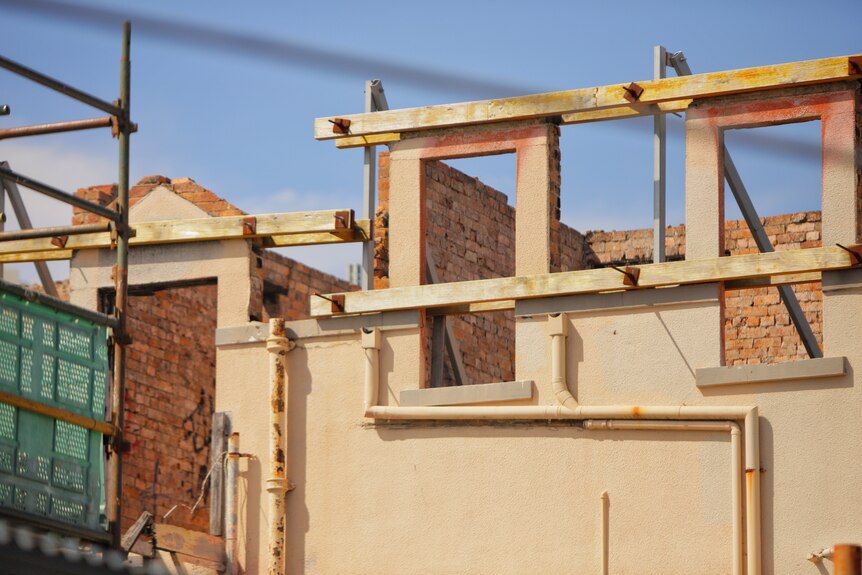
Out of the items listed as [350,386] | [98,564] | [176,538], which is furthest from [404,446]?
[98,564]

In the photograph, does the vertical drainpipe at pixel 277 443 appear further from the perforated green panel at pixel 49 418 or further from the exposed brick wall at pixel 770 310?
the exposed brick wall at pixel 770 310

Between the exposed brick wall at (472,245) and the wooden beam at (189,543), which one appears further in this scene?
the exposed brick wall at (472,245)

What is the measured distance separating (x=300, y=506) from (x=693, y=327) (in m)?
4.11

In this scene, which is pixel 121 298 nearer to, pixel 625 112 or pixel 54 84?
pixel 54 84

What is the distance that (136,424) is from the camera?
72.3 feet

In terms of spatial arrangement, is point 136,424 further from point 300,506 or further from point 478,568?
point 478,568

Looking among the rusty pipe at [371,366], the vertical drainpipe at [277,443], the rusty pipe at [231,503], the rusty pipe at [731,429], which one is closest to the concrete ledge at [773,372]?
the rusty pipe at [731,429]

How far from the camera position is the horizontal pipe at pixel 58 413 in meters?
11.7

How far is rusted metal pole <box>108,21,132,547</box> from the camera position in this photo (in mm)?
12164

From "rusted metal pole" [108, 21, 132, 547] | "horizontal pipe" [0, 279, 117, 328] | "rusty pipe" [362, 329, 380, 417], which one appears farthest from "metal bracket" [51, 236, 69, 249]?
"horizontal pipe" [0, 279, 117, 328]

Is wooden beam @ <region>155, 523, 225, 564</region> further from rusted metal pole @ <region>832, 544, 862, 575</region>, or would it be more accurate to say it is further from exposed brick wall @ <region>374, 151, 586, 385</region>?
rusted metal pole @ <region>832, 544, 862, 575</region>

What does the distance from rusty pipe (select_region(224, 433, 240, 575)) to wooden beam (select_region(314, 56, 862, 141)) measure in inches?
121

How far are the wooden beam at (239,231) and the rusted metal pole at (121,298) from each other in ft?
15.9

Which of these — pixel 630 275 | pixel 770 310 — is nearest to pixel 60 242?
pixel 630 275
